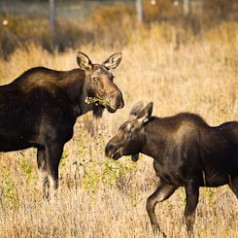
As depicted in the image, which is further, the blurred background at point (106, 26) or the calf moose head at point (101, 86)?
the blurred background at point (106, 26)

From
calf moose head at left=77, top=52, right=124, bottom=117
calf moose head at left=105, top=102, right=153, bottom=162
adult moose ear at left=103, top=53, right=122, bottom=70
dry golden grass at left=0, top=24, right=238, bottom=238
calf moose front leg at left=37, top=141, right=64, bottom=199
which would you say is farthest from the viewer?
adult moose ear at left=103, top=53, right=122, bottom=70

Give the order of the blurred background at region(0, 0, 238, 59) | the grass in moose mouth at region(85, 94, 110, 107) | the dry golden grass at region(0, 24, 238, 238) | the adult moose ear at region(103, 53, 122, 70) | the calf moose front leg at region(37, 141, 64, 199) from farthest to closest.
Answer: the blurred background at region(0, 0, 238, 59) < the adult moose ear at region(103, 53, 122, 70) < the calf moose front leg at region(37, 141, 64, 199) < the grass in moose mouth at region(85, 94, 110, 107) < the dry golden grass at region(0, 24, 238, 238)

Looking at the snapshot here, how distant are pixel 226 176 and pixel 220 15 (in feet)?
63.1

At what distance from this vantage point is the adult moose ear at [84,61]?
335 inches

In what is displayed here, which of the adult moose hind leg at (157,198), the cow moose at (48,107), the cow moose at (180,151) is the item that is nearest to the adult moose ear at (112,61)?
the cow moose at (48,107)

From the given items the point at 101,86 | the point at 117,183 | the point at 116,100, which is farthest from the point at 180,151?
the point at 117,183

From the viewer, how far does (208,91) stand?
13.7 m

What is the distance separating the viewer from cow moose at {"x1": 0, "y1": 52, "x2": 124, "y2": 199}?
820cm

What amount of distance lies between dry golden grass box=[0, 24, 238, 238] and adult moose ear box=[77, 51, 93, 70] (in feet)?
2.61

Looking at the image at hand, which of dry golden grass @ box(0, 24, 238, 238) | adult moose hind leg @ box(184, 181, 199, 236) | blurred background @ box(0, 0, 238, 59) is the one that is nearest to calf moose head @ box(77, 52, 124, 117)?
dry golden grass @ box(0, 24, 238, 238)

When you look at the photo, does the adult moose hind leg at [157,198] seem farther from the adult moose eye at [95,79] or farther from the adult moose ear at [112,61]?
the adult moose ear at [112,61]

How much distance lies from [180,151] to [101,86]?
191 centimetres

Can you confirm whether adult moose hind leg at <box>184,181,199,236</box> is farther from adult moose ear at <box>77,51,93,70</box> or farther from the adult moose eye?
adult moose ear at <box>77,51,93,70</box>

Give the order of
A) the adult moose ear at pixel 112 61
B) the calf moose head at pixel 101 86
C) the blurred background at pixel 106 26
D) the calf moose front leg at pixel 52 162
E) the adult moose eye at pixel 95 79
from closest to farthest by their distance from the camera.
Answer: the calf moose head at pixel 101 86, the calf moose front leg at pixel 52 162, the adult moose eye at pixel 95 79, the adult moose ear at pixel 112 61, the blurred background at pixel 106 26
